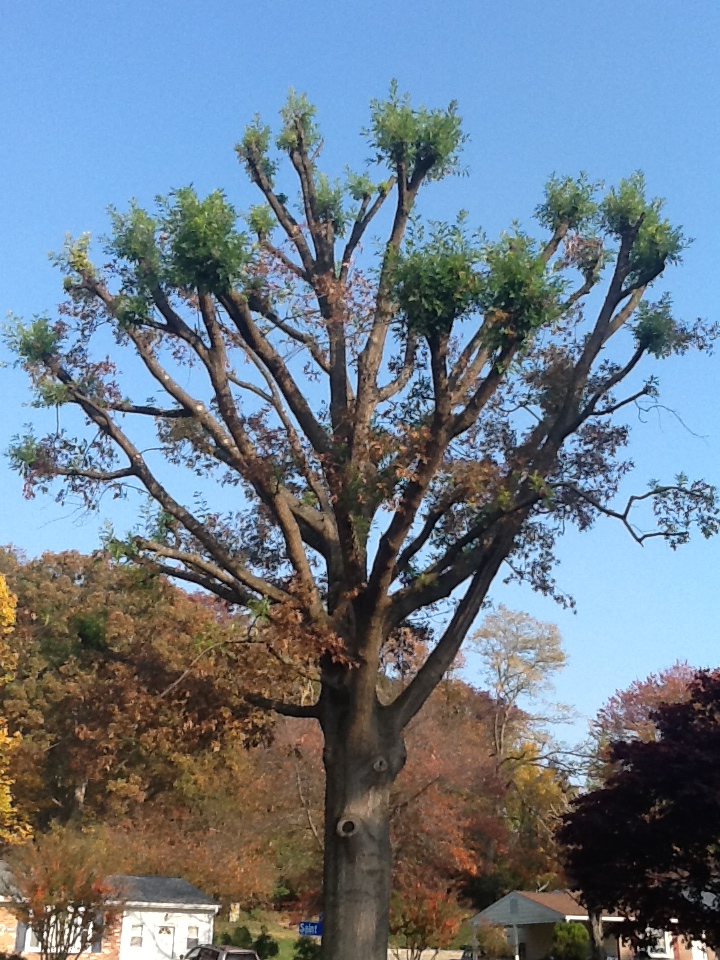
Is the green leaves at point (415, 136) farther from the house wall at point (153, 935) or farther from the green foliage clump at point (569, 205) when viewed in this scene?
the house wall at point (153, 935)

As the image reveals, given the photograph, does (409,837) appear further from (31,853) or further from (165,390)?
(165,390)

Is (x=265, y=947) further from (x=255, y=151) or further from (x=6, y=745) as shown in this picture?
(x=255, y=151)

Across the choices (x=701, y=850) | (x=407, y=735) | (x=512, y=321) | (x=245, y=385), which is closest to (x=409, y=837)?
(x=407, y=735)

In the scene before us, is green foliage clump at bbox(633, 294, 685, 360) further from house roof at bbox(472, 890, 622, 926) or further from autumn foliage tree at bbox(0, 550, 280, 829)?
house roof at bbox(472, 890, 622, 926)

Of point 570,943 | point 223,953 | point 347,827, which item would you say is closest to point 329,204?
point 347,827

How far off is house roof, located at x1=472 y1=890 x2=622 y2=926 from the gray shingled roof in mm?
10453

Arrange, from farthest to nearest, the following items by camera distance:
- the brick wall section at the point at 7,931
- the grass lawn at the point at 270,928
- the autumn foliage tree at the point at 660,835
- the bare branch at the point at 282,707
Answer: the grass lawn at the point at 270,928 → the brick wall section at the point at 7,931 → the autumn foliage tree at the point at 660,835 → the bare branch at the point at 282,707

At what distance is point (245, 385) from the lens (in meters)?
10.8

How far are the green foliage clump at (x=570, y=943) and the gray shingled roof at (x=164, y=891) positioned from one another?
1098cm

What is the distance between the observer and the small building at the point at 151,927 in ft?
79.4

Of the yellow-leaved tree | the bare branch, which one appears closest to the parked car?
the yellow-leaved tree

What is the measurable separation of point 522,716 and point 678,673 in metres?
6.46

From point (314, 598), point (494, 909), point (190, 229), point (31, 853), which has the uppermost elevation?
point (190, 229)

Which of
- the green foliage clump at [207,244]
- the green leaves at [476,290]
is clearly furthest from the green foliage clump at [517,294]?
the green foliage clump at [207,244]
